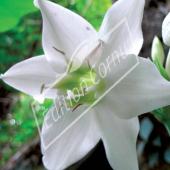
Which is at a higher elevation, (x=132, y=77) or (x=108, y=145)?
(x=132, y=77)

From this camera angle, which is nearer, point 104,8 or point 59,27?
point 59,27

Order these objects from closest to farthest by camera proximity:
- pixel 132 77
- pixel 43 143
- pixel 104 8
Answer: pixel 132 77 < pixel 43 143 < pixel 104 8

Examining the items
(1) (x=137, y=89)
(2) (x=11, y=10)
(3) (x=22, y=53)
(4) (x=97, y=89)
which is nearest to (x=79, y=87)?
(4) (x=97, y=89)

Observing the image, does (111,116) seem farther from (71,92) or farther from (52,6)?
A: (52,6)

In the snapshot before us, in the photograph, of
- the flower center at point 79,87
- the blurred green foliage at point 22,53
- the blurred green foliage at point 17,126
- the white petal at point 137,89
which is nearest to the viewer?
the white petal at point 137,89

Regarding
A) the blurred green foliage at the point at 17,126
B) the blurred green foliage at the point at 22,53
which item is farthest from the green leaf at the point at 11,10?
the blurred green foliage at the point at 17,126

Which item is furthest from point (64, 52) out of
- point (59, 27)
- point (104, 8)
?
point (104, 8)

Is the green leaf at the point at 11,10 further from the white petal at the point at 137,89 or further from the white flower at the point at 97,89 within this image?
the white petal at the point at 137,89
